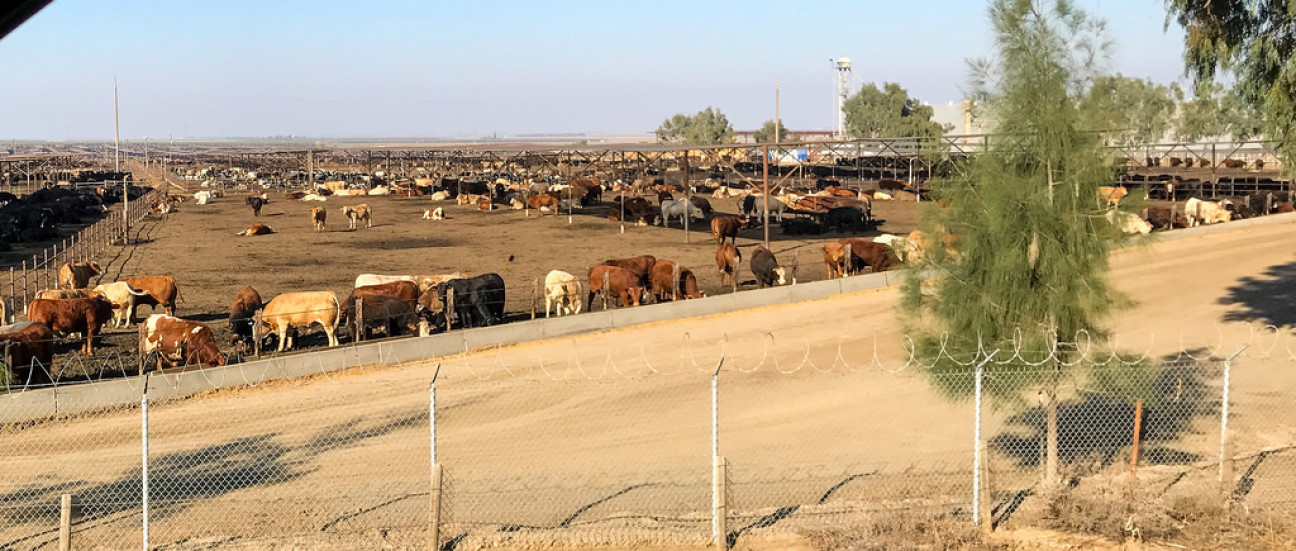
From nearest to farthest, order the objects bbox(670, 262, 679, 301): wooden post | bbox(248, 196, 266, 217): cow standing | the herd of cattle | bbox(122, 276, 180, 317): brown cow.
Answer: the herd of cattle
bbox(122, 276, 180, 317): brown cow
bbox(670, 262, 679, 301): wooden post
bbox(248, 196, 266, 217): cow standing

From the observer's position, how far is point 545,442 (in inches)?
569

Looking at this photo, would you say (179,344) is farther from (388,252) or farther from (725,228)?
(725,228)

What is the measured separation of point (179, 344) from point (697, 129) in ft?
452

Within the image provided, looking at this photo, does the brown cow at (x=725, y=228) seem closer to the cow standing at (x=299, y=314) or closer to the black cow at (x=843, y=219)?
the black cow at (x=843, y=219)

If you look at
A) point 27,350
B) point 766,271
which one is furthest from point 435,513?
point 766,271

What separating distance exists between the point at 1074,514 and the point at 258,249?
34.1 meters

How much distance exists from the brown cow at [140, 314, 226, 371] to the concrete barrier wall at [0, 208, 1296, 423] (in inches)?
35.6

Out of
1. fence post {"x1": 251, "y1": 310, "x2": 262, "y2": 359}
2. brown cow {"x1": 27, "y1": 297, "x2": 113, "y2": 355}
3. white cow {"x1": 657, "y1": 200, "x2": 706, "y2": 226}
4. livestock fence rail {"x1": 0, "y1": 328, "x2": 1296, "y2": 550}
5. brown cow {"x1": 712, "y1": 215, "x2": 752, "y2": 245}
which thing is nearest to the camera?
livestock fence rail {"x1": 0, "y1": 328, "x2": 1296, "y2": 550}

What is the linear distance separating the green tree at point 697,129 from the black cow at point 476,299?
126 meters

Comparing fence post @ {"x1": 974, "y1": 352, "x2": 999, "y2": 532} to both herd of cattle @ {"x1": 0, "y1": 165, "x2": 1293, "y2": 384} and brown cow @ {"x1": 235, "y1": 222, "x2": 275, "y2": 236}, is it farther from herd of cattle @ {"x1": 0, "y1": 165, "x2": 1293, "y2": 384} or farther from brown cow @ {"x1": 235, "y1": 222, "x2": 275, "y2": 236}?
brown cow @ {"x1": 235, "y1": 222, "x2": 275, "y2": 236}

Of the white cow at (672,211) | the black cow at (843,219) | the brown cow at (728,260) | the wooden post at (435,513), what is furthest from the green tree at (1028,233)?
the white cow at (672,211)

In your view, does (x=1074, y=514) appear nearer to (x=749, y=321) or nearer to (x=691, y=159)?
(x=749, y=321)

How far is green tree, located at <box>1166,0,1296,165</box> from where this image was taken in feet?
56.0

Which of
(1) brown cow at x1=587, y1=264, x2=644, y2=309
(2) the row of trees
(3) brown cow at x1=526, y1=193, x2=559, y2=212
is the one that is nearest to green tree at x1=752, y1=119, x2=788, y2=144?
(2) the row of trees
